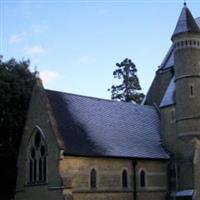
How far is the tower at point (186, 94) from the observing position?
3881 centimetres

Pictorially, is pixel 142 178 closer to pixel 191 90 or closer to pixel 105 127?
pixel 105 127

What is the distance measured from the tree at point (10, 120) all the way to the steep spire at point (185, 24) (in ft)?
52.0

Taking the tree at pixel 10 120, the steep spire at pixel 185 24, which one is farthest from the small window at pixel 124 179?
the steep spire at pixel 185 24

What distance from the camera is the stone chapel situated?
3541 centimetres

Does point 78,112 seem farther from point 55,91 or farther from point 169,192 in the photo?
point 169,192

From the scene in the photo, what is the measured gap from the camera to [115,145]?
3844cm

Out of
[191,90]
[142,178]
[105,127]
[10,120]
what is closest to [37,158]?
[105,127]

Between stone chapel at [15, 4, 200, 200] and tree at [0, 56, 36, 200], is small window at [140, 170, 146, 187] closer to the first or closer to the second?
stone chapel at [15, 4, 200, 200]

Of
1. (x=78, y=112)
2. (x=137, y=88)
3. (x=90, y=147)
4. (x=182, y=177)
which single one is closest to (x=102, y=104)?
(x=78, y=112)

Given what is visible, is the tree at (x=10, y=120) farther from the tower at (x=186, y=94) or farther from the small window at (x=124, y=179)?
the tower at (x=186, y=94)

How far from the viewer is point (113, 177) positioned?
37250mm

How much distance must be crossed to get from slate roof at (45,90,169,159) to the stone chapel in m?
0.10

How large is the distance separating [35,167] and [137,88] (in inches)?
1624

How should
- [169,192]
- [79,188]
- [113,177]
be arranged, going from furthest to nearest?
[169,192]
[113,177]
[79,188]
